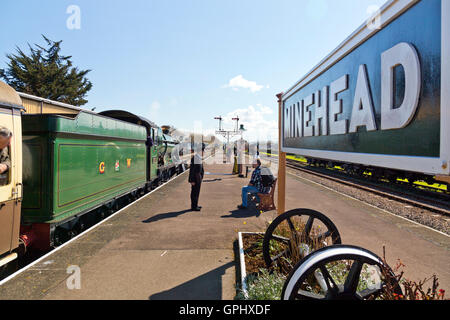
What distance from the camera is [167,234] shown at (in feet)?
19.2

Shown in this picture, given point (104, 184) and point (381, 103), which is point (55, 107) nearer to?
point (104, 184)

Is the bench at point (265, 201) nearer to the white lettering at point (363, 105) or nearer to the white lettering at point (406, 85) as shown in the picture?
the white lettering at point (363, 105)

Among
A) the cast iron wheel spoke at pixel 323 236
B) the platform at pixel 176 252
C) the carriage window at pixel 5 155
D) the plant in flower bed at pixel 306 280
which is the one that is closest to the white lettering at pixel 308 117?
the plant in flower bed at pixel 306 280

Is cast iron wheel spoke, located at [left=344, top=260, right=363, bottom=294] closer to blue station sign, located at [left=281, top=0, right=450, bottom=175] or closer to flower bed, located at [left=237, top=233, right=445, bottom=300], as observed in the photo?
flower bed, located at [left=237, top=233, right=445, bottom=300]

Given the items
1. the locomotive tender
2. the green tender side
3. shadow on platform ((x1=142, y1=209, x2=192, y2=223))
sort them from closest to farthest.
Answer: the locomotive tender < the green tender side < shadow on platform ((x1=142, y1=209, x2=192, y2=223))

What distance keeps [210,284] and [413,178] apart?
14011 mm

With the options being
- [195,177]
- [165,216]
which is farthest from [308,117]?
[195,177]

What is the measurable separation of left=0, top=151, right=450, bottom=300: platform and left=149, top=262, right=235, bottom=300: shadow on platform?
0.01 metres

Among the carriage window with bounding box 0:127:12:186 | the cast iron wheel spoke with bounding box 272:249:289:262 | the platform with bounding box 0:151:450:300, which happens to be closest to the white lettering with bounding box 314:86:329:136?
the cast iron wheel spoke with bounding box 272:249:289:262

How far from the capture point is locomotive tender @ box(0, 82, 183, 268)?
157 inches

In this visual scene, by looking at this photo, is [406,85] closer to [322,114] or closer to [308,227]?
[322,114]

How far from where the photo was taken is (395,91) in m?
A: 1.33

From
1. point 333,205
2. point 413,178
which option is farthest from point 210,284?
point 413,178

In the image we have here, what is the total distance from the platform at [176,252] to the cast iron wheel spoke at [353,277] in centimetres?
186
